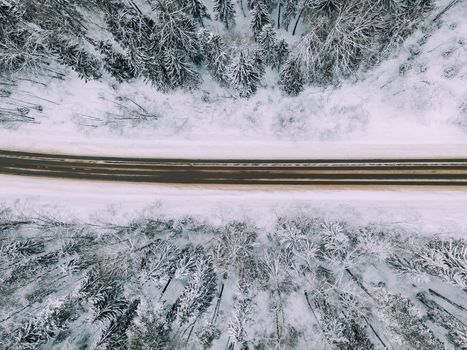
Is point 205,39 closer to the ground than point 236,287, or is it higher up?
higher up

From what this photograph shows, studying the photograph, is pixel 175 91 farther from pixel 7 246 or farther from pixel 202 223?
pixel 7 246

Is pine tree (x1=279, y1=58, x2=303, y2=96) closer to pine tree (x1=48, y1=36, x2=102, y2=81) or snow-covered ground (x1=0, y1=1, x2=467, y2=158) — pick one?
snow-covered ground (x1=0, y1=1, x2=467, y2=158)

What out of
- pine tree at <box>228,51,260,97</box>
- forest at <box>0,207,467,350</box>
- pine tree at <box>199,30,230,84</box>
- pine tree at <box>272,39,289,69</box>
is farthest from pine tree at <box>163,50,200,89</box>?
forest at <box>0,207,467,350</box>

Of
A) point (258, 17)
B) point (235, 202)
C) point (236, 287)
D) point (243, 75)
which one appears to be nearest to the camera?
point (258, 17)

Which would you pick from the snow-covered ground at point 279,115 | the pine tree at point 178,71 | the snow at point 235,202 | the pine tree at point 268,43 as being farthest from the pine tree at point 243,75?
the snow at point 235,202

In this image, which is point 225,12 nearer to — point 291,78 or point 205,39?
point 205,39

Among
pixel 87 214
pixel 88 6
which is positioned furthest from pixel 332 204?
pixel 88 6

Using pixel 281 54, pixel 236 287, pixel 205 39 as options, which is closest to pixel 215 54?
pixel 205 39
